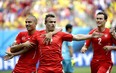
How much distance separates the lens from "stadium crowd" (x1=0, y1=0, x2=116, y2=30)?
817 inches

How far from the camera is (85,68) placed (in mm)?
19062

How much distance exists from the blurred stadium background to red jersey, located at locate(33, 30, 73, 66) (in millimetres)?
11611

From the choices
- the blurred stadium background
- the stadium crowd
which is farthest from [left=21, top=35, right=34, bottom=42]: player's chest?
the stadium crowd

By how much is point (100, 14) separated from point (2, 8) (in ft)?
38.3

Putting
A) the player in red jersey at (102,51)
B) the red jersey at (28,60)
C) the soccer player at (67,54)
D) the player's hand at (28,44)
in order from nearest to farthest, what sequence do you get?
1. the player's hand at (28,44)
2. the red jersey at (28,60)
3. the player in red jersey at (102,51)
4. the soccer player at (67,54)

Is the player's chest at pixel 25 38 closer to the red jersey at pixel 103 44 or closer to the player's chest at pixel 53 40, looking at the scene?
the player's chest at pixel 53 40

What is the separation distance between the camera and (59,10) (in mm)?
21094

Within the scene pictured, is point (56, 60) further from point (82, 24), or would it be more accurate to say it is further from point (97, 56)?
point (82, 24)

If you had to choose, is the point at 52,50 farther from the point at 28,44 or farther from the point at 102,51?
the point at 102,51

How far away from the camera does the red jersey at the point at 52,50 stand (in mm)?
8297

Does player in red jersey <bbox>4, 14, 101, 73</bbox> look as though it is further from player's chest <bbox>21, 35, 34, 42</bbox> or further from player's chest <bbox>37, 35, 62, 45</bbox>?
player's chest <bbox>21, 35, 34, 42</bbox>

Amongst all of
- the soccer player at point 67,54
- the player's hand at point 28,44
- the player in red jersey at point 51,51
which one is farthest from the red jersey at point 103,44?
the soccer player at point 67,54

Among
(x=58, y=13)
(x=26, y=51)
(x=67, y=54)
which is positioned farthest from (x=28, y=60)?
(x=58, y=13)

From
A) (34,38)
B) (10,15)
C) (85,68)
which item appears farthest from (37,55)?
(10,15)
